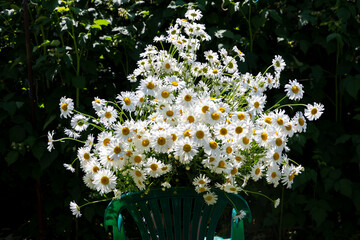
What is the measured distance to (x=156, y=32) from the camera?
254 centimetres

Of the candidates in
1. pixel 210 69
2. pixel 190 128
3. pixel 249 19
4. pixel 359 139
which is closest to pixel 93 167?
pixel 190 128

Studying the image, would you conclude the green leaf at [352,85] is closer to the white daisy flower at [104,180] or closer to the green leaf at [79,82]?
the green leaf at [79,82]

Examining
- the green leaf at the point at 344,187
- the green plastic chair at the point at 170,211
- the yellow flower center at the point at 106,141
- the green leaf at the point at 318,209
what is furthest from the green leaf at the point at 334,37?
the yellow flower center at the point at 106,141

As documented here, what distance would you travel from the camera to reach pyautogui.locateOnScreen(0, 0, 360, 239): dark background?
2371 millimetres

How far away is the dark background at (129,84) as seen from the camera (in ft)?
7.78

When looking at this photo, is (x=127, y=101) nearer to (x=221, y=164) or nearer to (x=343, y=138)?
(x=221, y=164)

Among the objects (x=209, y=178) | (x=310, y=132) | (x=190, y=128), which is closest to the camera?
(x=190, y=128)

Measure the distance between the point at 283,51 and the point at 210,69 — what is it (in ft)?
4.32

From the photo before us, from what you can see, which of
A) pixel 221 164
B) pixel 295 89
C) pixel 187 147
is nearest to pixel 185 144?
pixel 187 147

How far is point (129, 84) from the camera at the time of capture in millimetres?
2539

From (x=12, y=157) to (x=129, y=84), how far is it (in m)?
0.71

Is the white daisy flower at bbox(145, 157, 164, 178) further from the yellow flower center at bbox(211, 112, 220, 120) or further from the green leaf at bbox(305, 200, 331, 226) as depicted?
the green leaf at bbox(305, 200, 331, 226)

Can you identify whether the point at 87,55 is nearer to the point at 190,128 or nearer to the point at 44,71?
the point at 44,71

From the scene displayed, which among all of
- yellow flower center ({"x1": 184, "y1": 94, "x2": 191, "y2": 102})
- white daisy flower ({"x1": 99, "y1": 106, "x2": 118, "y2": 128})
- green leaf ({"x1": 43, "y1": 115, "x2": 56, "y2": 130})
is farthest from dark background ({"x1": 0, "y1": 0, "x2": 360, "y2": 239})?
yellow flower center ({"x1": 184, "y1": 94, "x2": 191, "y2": 102})
